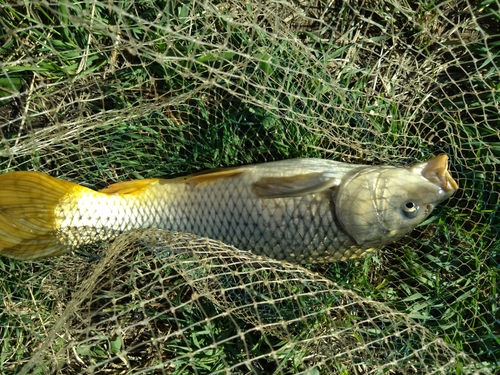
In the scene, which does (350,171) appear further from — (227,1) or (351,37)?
(227,1)

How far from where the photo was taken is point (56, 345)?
262cm

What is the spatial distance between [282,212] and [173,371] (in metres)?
1.18

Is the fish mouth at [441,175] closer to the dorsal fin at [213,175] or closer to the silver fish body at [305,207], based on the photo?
the silver fish body at [305,207]

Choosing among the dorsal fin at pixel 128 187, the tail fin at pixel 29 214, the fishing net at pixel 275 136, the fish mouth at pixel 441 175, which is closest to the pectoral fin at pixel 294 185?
the fishing net at pixel 275 136

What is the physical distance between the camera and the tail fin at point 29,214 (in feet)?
8.22

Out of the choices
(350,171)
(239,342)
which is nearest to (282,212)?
(350,171)

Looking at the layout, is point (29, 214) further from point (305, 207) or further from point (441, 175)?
point (441, 175)

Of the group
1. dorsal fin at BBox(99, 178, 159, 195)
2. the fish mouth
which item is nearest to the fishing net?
dorsal fin at BBox(99, 178, 159, 195)

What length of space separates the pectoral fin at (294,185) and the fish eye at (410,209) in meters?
0.35

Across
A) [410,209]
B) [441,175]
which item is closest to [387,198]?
[410,209]

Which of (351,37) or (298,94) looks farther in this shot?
(351,37)

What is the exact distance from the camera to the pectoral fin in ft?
8.10

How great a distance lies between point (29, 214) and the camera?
2.55 m

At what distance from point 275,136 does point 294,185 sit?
380 mm
